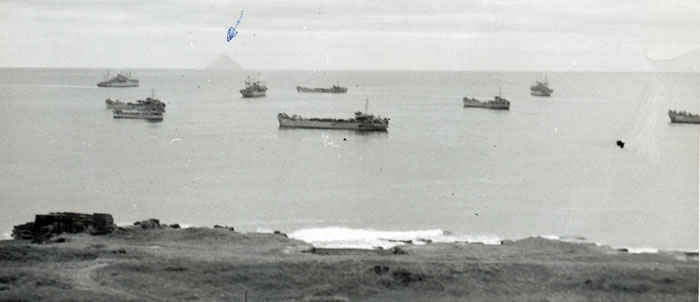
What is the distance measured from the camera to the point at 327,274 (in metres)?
17.8

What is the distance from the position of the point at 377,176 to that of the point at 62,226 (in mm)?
21742

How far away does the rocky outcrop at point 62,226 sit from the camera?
2227 cm

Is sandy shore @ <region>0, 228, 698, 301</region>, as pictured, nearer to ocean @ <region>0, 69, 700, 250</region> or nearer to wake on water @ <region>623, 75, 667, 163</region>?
ocean @ <region>0, 69, 700, 250</region>

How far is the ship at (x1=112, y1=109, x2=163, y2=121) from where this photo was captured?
2795 inches

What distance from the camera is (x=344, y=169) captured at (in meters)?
45.0

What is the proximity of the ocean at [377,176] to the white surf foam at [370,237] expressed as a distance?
0.07 meters

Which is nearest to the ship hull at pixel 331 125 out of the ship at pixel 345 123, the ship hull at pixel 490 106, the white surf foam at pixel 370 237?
the ship at pixel 345 123

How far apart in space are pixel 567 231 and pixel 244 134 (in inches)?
1487

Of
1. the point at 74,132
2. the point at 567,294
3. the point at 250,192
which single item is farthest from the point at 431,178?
the point at 74,132

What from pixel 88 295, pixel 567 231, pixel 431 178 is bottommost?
pixel 88 295

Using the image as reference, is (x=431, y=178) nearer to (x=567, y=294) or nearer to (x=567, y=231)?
(x=567, y=231)

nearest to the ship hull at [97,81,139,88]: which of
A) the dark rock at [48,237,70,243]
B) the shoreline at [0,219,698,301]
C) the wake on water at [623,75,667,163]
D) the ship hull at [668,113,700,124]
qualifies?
the ship hull at [668,113,700,124]

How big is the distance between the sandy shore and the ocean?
15.9 ft

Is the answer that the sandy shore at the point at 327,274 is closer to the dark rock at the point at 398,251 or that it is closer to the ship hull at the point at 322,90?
the dark rock at the point at 398,251
